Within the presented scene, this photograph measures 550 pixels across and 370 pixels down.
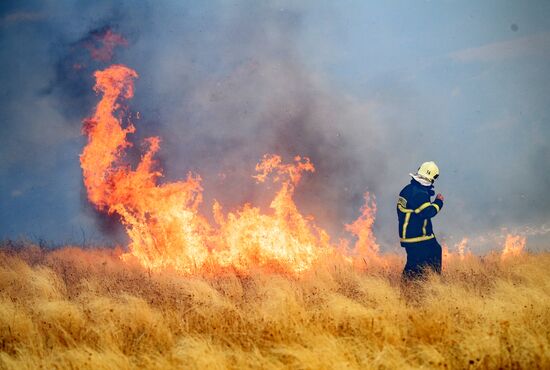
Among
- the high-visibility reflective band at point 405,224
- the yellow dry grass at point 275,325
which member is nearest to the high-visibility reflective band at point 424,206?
the high-visibility reflective band at point 405,224

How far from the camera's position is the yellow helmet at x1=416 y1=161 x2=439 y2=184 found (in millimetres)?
7465

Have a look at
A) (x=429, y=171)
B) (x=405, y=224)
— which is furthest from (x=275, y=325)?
(x=429, y=171)

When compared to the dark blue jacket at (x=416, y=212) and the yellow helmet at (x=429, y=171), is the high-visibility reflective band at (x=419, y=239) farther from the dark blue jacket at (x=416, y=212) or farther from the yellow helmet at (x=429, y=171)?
the yellow helmet at (x=429, y=171)

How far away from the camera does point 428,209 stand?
725cm

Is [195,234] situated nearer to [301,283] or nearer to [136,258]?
[136,258]

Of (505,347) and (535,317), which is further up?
(535,317)

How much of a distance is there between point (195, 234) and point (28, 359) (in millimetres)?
6720

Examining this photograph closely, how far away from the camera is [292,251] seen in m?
10.7

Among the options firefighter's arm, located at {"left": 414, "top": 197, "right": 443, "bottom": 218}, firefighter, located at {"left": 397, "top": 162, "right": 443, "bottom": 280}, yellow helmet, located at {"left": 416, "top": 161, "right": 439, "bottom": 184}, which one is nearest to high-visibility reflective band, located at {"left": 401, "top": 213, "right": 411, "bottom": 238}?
firefighter, located at {"left": 397, "top": 162, "right": 443, "bottom": 280}

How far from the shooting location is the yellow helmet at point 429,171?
7.46 meters

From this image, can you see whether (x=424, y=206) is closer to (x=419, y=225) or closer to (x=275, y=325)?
(x=419, y=225)

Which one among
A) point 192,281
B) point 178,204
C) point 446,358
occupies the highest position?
point 178,204

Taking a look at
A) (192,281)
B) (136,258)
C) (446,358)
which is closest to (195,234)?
(136,258)

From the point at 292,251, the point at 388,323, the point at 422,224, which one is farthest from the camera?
the point at 292,251
